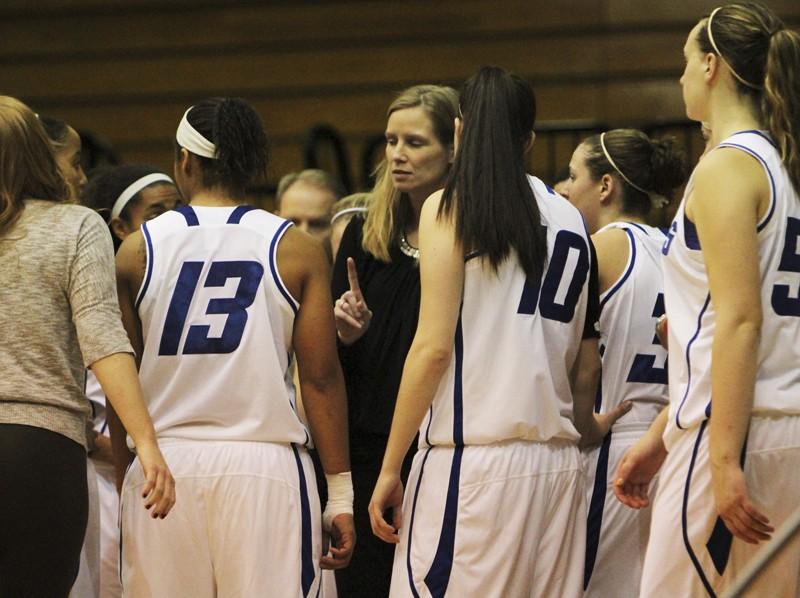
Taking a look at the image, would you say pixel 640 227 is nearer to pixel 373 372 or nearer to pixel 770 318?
pixel 373 372

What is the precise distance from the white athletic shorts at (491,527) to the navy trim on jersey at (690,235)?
0.61 meters

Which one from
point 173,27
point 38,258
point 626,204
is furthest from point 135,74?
point 38,258

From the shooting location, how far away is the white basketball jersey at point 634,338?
11.9 feet

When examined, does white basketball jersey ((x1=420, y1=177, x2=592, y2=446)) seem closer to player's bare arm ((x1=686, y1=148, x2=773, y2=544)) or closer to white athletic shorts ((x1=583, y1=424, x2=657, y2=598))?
player's bare arm ((x1=686, y1=148, x2=773, y2=544))

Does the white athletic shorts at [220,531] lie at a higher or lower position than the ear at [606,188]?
lower

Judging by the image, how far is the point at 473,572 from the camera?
9.14ft

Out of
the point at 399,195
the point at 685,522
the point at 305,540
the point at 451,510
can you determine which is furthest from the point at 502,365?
the point at 399,195

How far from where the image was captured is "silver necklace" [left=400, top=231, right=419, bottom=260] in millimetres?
3820

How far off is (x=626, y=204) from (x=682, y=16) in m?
4.41

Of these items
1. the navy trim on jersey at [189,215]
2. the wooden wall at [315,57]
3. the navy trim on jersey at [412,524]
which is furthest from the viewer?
the wooden wall at [315,57]

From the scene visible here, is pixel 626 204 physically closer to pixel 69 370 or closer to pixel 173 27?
pixel 69 370

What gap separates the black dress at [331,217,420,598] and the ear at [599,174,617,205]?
25.4 inches

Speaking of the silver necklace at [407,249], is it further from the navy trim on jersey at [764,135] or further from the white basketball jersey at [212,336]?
the navy trim on jersey at [764,135]

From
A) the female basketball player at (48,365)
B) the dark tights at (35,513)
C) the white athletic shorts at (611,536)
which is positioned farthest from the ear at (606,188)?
the dark tights at (35,513)
